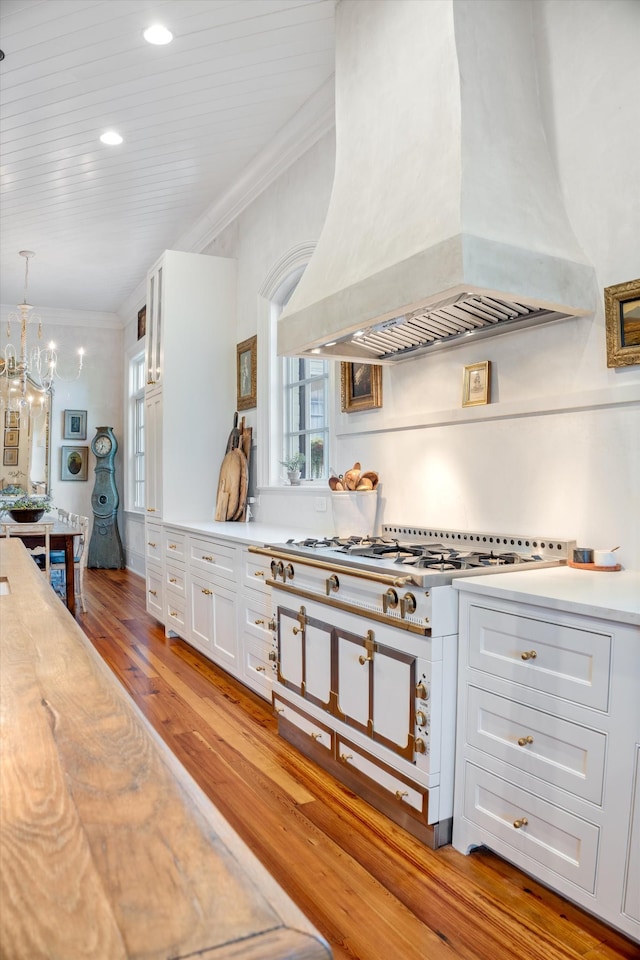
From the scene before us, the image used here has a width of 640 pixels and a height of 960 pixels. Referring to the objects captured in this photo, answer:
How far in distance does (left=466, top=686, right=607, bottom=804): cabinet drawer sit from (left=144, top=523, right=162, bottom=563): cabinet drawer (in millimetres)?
3670

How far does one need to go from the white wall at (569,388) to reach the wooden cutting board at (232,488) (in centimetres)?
208

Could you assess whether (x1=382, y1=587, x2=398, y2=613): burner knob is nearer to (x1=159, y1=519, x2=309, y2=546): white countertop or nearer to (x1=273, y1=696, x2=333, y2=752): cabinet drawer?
(x1=273, y1=696, x2=333, y2=752): cabinet drawer

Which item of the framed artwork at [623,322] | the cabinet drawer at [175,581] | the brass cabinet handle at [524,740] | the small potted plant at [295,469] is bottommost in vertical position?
the cabinet drawer at [175,581]

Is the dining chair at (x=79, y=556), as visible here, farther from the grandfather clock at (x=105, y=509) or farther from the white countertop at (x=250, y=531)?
the grandfather clock at (x=105, y=509)

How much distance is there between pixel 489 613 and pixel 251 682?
6.27 ft

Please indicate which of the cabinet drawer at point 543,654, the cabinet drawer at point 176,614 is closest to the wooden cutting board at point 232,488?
the cabinet drawer at point 176,614

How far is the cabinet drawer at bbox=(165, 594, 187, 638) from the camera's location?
464 centimetres

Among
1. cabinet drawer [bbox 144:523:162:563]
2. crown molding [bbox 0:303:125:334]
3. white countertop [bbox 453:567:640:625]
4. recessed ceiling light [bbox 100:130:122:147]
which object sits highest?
recessed ceiling light [bbox 100:130:122:147]

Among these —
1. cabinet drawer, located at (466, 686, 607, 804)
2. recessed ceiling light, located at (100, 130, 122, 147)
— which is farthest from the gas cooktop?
recessed ceiling light, located at (100, 130, 122, 147)

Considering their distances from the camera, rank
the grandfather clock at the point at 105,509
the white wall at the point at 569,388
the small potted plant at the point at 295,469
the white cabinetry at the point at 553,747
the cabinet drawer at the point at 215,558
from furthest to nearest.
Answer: the grandfather clock at the point at 105,509 < the small potted plant at the point at 295,469 < the cabinet drawer at the point at 215,558 < the white wall at the point at 569,388 < the white cabinetry at the point at 553,747

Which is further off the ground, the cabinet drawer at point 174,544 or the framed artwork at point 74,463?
the framed artwork at point 74,463

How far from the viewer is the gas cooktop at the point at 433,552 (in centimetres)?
222

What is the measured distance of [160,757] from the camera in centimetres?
67

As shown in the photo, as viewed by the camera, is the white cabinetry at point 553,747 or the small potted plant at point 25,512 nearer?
the white cabinetry at point 553,747
